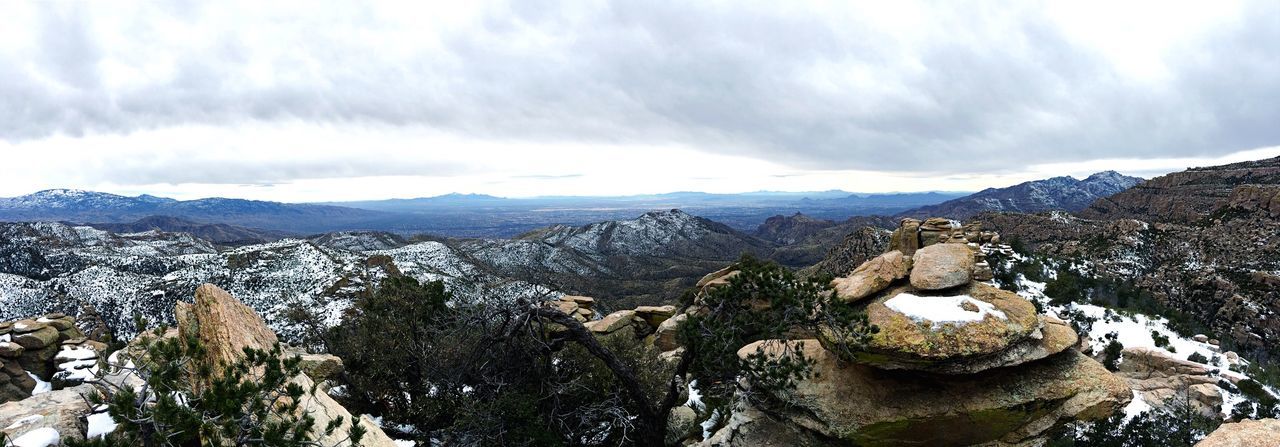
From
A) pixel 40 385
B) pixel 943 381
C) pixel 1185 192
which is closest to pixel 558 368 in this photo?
pixel 943 381

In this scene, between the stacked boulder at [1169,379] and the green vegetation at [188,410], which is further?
the stacked boulder at [1169,379]

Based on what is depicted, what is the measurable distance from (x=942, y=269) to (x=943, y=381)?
130 inches

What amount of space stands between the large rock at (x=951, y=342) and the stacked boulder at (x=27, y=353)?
99.2 feet

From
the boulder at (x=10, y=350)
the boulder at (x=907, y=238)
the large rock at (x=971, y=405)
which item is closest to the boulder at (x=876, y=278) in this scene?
the large rock at (x=971, y=405)

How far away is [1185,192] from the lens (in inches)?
3996

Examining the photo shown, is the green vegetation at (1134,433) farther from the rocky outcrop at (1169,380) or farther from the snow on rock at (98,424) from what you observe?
the snow on rock at (98,424)

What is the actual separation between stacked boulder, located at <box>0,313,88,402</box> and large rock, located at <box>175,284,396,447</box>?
16.9 meters

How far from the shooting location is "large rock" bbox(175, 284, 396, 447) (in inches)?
348

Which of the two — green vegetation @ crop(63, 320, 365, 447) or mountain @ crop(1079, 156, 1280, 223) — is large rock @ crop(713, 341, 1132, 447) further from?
mountain @ crop(1079, 156, 1280, 223)

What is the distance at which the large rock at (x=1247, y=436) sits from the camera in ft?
→ 24.7

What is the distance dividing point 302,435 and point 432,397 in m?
8.47

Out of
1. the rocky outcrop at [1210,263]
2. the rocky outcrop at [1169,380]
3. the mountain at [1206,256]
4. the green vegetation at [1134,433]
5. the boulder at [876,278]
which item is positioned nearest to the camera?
the green vegetation at [1134,433]

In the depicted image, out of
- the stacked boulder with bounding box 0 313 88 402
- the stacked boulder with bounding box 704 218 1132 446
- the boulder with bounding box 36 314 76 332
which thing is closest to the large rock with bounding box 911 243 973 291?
the stacked boulder with bounding box 704 218 1132 446

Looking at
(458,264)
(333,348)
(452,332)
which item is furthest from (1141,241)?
(458,264)
